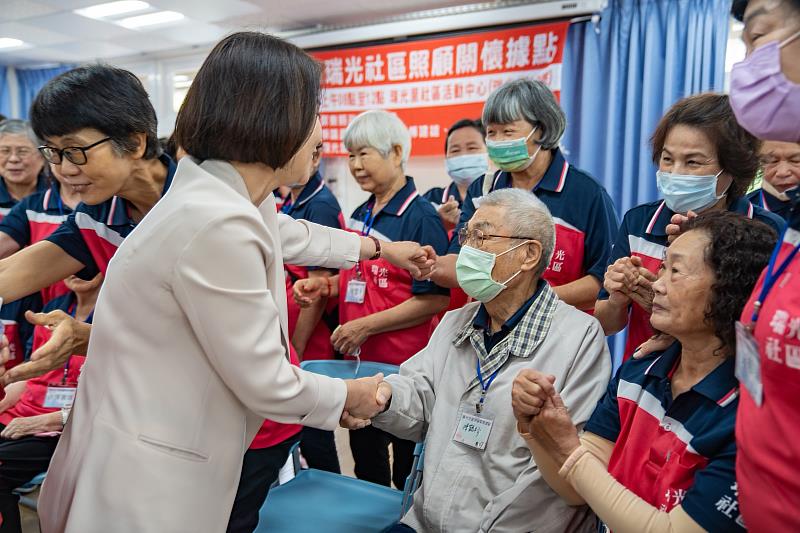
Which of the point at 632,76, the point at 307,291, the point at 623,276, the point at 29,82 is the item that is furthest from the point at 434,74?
the point at 29,82

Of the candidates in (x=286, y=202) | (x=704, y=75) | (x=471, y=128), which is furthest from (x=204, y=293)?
(x=704, y=75)

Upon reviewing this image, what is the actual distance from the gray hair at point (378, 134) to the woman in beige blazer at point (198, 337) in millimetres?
1690

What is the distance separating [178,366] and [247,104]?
528 millimetres

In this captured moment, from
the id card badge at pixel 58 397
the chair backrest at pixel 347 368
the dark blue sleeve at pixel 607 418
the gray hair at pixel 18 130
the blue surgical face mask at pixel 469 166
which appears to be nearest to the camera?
the dark blue sleeve at pixel 607 418

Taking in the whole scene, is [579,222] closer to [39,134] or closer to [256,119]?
[256,119]

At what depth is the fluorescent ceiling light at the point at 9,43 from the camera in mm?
7148

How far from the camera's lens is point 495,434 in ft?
5.70

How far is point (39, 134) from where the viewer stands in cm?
173

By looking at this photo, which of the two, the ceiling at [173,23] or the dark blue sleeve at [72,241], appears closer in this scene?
the dark blue sleeve at [72,241]

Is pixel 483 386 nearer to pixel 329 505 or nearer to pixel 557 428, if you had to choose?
pixel 557 428

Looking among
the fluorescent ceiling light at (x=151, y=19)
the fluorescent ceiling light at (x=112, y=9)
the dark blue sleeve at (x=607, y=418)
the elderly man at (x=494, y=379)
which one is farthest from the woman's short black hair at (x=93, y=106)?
the fluorescent ceiling light at (x=151, y=19)

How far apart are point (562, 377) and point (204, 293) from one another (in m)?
1.02

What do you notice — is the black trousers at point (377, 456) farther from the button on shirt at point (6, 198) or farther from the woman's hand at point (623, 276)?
the button on shirt at point (6, 198)

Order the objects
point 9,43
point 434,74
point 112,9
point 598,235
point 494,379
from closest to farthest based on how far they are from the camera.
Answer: point 494,379 < point 598,235 < point 434,74 < point 112,9 < point 9,43
